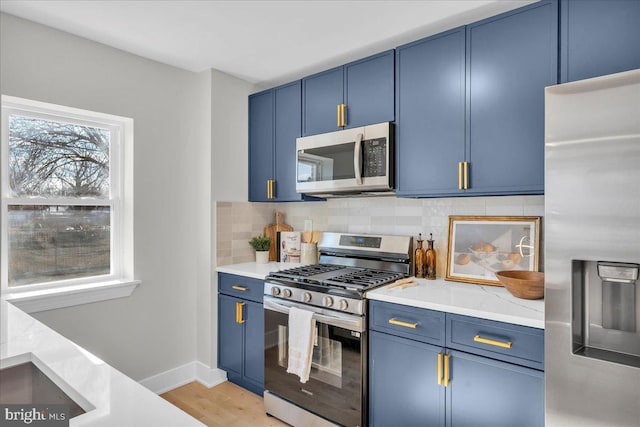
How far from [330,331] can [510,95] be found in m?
1.60

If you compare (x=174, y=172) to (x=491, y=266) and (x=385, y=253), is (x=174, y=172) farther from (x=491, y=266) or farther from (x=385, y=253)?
(x=491, y=266)

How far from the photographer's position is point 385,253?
8.63ft

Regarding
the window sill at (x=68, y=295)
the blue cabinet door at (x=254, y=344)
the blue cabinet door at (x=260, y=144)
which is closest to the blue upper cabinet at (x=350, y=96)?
the blue cabinet door at (x=260, y=144)

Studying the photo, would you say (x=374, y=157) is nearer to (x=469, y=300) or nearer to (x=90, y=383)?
(x=469, y=300)

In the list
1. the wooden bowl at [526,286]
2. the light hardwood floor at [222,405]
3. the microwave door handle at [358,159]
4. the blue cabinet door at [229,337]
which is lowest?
the light hardwood floor at [222,405]

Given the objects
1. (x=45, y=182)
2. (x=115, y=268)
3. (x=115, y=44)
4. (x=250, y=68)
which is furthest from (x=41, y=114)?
(x=250, y=68)

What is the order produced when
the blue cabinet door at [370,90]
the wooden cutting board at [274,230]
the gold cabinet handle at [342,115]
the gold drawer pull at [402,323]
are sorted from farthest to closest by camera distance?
the wooden cutting board at [274,230], the gold cabinet handle at [342,115], the blue cabinet door at [370,90], the gold drawer pull at [402,323]

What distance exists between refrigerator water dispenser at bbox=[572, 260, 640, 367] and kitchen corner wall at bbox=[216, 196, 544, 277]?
80cm

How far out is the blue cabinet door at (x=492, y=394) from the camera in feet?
5.17

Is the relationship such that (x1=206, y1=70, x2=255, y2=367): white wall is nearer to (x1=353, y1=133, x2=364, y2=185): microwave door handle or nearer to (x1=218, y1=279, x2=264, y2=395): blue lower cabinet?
(x1=218, y1=279, x2=264, y2=395): blue lower cabinet

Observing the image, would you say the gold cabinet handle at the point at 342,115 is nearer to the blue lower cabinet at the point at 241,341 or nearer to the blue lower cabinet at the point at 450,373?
the blue lower cabinet at the point at 450,373

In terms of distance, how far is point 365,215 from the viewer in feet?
9.39

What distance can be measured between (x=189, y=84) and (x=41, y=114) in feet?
3.38

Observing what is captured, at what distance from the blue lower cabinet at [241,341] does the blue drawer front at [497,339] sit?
1372 mm
